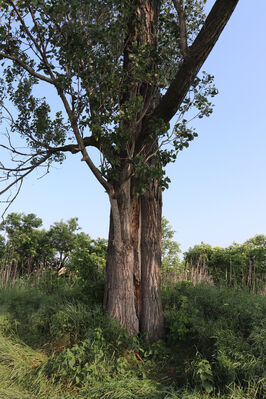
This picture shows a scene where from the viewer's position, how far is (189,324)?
6305 millimetres

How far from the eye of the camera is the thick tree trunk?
20.6 ft

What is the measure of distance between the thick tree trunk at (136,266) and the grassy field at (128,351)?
28 centimetres

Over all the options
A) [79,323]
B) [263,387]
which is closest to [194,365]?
[263,387]

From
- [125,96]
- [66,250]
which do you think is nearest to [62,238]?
[66,250]

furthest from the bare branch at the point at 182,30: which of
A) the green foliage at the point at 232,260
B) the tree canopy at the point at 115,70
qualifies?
the green foliage at the point at 232,260

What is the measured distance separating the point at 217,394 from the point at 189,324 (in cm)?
173

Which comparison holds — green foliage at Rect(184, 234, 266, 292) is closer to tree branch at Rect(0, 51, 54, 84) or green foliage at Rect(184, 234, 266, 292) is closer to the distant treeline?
the distant treeline

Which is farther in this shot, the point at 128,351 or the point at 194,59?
the point at 194,59

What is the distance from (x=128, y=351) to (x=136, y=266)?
1.43 meters

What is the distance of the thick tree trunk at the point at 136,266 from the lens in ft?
20.6

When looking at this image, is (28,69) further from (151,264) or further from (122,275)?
(151,264)

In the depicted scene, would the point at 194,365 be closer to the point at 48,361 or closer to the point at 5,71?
the point at 48,361

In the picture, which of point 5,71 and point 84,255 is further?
point 84,255

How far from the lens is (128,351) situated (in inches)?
230
